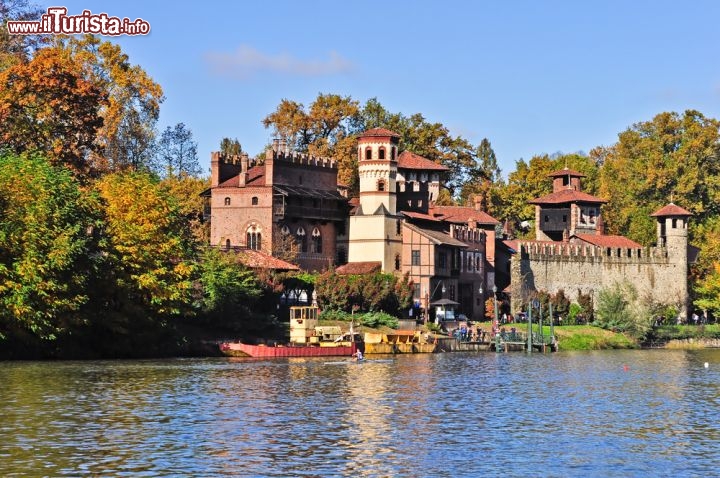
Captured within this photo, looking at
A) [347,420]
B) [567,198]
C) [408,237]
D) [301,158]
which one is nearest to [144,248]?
[347,420]

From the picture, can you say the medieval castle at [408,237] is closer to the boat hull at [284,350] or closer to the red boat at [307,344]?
the red boat at [307,344]

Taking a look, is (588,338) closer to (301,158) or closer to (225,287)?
(301,158)

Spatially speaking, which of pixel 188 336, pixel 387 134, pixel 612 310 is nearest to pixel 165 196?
pixel 188 336

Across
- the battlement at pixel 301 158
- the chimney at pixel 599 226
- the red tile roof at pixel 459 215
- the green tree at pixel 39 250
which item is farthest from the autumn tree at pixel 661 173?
the green tree at pixel 39 250

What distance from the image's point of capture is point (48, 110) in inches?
3105

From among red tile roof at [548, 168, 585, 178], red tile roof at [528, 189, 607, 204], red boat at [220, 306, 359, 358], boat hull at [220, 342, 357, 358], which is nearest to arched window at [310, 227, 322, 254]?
Answer: red boat at [220, 306, 359, 358]

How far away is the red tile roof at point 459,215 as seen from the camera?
112m

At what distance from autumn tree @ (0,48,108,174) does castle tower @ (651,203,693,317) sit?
2207 inches

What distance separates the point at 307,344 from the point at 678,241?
4979 centimetres

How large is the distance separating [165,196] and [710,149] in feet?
240

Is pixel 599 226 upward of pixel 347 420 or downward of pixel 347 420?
upward

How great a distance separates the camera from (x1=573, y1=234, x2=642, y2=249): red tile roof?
394 feet

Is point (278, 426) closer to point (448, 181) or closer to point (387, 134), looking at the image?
point (387, 134)

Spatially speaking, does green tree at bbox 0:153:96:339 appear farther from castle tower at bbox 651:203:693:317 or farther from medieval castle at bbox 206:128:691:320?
castle tower at bbox 651:203:693:317
